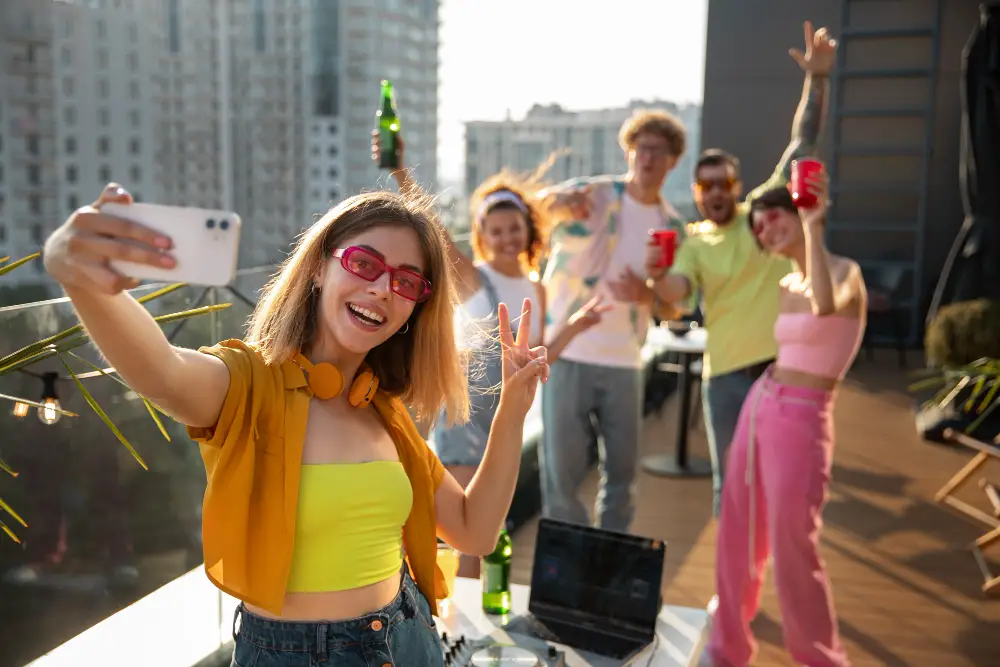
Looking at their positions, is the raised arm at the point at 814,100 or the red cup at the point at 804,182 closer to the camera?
the red cup at the point at 804,182

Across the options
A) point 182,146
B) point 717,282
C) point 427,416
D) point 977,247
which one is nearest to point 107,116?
point 182,146

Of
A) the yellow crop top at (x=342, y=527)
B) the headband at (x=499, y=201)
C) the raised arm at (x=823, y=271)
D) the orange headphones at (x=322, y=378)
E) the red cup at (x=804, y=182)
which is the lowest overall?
the yellow crop top at (x=342, y=527)

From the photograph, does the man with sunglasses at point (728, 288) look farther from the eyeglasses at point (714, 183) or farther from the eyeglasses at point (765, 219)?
the eyeglasses at point (765, 219)

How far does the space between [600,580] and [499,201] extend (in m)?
1.30

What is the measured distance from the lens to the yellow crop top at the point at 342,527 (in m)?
1.20

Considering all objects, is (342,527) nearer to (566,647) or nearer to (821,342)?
(566,647)

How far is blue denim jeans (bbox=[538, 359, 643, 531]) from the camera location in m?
2.94

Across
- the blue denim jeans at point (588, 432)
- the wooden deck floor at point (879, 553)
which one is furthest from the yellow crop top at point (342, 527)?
the wooden deck floor at point (879, 553)

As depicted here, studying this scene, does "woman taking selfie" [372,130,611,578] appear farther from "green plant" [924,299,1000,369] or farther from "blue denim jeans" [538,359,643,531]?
"green plant" [924,299,1000,369]

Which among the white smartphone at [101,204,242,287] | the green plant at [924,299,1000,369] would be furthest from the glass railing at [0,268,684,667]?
the green plant at [924,299,1000,369]

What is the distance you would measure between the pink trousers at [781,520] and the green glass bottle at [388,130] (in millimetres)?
1177

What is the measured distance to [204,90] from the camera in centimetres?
980

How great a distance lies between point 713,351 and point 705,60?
21.8ft

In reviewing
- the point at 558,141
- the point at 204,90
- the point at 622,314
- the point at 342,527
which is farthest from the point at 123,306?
the point at 204,90
